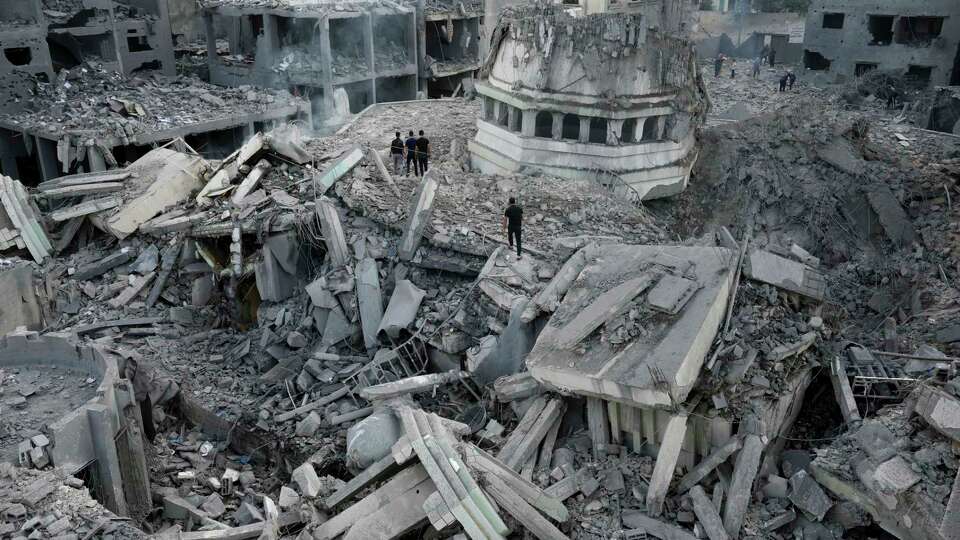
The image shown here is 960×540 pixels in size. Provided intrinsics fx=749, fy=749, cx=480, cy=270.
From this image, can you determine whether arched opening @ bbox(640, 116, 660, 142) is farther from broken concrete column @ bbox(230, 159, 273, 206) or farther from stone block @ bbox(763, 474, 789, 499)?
stone block @ bbox(763, 474, 789, 499)

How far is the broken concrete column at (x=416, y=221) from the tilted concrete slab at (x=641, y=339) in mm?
3089

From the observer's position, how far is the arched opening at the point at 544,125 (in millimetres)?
15734

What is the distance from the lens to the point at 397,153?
588 inches

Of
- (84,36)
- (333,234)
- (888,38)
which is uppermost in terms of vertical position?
(84,36)

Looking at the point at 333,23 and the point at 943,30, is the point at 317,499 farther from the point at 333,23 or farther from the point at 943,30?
the point at 943,30

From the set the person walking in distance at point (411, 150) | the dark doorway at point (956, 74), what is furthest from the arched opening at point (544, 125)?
the dark doorway at point (956, 74)

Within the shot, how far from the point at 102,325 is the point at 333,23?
16813 mm

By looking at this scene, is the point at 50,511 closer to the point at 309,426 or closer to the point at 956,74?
the point at 309,426

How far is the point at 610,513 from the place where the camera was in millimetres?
7797

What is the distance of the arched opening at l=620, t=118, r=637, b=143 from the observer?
15211mm

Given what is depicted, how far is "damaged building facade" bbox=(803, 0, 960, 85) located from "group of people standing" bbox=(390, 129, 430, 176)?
55.8 feet

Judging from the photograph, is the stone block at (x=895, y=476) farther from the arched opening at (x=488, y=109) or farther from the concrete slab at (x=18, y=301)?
the concrete slab at (x=18, y=301)

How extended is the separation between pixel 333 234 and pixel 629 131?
662 cm

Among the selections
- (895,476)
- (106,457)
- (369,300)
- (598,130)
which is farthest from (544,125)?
(106,457)
